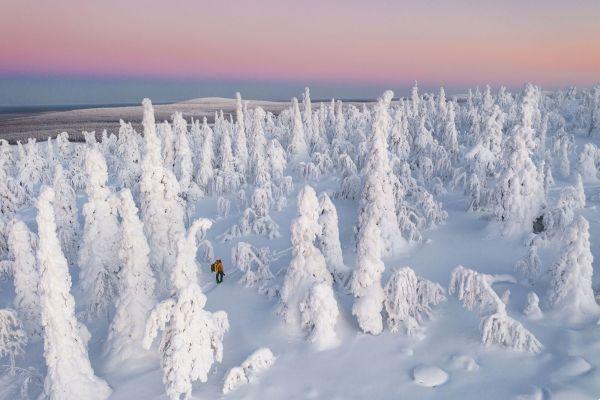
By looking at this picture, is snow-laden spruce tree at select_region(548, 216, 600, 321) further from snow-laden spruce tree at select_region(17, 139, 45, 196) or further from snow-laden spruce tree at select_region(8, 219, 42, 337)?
snow-laden spruce tree at select_region(17, 139, 45, 196)

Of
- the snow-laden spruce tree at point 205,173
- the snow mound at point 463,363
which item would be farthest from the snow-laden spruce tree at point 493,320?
the snow-laden spruce tree at point 205,173

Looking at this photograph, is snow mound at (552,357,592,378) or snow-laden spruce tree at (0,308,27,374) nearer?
snow mound at (552,357,592,378)

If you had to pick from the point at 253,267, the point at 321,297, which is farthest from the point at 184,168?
the point at 321,297

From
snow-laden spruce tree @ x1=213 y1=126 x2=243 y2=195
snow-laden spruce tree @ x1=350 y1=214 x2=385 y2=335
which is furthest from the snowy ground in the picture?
snow-laden spruce tree @ x1=213 y1=126 x2=243 y2=195

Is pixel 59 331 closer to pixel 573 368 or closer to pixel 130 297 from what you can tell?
pixel 130 297

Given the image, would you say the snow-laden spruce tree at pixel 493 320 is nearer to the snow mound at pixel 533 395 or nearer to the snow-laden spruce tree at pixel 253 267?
the snow mound at pixel 533 395

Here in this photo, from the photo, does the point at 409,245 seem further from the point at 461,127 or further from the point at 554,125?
the point at 554,125
